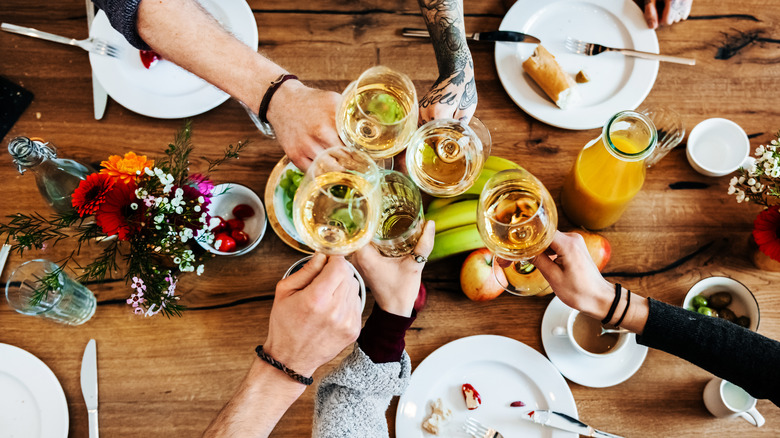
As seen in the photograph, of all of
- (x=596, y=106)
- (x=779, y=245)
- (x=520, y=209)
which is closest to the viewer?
(x=520, y=209)

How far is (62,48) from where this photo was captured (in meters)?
1.61

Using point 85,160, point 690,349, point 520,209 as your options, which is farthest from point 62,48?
point 690,349

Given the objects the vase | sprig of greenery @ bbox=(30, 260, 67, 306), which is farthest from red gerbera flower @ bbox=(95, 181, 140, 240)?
the vase

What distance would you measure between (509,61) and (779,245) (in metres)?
0.89

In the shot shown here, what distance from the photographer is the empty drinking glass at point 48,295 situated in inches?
53.7

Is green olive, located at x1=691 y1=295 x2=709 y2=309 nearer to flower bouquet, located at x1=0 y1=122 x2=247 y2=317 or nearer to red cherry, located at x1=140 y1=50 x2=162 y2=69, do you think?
flower bouquet, located at x1=0 y1=122 x2=247 y2=317

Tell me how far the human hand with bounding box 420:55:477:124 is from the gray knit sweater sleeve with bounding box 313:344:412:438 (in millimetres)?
664

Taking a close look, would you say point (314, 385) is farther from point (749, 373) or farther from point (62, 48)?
point (62, 48)

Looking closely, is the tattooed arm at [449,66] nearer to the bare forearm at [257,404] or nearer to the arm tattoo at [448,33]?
the arm tattoo at [448,33]

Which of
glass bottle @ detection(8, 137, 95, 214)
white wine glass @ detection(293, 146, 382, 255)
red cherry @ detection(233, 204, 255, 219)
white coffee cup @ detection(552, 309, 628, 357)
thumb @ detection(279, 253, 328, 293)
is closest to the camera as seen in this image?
white wine glass @ detection(293, 146, 382, 255)

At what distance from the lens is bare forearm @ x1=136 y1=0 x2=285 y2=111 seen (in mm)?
1309

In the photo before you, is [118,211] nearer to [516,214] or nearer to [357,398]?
[357,398]

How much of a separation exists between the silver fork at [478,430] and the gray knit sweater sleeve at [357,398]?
0.82ft

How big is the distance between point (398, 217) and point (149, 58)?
0.95m
